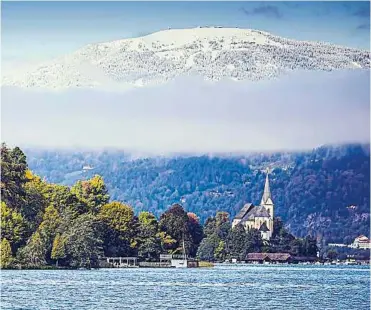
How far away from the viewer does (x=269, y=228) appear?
55.1 m

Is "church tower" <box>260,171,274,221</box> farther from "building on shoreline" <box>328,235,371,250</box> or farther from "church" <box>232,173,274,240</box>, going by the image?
"building on shoreline" <box>328,235,371,250</box>

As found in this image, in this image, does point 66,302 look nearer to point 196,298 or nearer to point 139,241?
point 196,298

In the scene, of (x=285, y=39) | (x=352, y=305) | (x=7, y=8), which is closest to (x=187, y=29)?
(x=285, y=39)

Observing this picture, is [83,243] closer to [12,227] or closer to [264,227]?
[12,227]

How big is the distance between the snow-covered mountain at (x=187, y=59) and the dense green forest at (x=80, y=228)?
6.08 meters

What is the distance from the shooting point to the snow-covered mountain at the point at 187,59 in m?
49.4

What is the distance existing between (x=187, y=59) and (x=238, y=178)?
7566mm

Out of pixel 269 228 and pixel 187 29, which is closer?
pixel 187 29

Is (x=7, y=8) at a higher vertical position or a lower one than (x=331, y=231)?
higher

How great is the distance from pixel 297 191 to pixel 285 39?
9.42m

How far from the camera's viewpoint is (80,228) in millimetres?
35406

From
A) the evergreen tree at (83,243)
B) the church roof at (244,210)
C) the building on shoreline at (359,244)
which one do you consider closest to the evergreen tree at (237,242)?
the church roof at (244,210)

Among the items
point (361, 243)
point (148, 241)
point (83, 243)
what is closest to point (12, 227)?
point (83, 243)

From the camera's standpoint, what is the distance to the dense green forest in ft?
110
